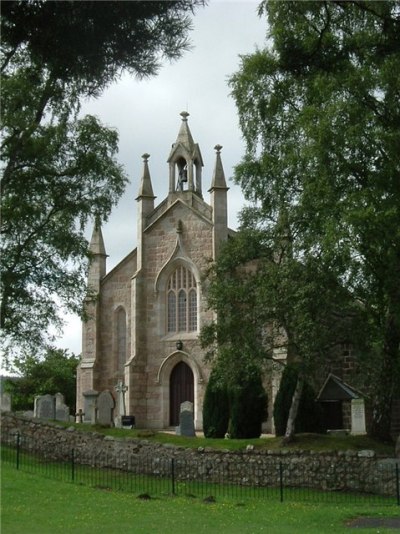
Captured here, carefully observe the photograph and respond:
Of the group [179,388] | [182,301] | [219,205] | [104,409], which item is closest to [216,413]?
[104,409]

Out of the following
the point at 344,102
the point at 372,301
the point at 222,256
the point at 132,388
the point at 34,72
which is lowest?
the point at 132,388

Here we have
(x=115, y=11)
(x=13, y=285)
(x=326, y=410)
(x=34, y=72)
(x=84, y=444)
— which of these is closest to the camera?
(x=115, y=11)

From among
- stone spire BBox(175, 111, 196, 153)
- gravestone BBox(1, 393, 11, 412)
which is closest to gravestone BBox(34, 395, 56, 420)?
gravestone BBox(1, 393, 11, 412)

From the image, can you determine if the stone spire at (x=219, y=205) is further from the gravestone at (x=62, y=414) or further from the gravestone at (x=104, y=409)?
the gravestone at (x=62, y=414)

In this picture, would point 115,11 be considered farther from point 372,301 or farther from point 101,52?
point 372,301

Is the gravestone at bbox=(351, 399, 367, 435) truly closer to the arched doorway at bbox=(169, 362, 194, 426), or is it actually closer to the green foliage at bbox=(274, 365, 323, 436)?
the green foliage at bbox=(274, 365, 323, 436)

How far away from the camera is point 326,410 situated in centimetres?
3331

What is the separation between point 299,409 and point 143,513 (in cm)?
1265

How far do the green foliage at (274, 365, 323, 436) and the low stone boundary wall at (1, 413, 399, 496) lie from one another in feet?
16.4

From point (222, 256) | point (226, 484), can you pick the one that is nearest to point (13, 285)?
point (222, 256)

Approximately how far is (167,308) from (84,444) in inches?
506

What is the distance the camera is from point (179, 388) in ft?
124

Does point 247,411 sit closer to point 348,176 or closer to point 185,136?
point 348,176

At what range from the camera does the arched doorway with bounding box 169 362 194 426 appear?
37.7 meters
